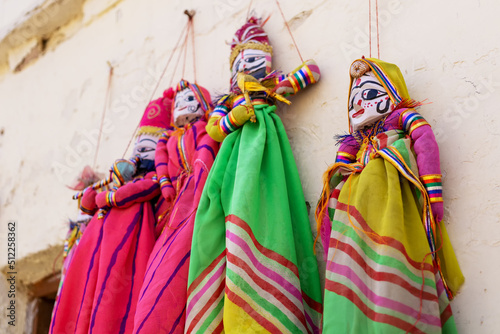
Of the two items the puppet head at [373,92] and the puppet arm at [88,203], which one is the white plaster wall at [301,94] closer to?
the puppet head at [373,92]

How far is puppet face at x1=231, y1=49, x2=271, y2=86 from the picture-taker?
5.22 ft

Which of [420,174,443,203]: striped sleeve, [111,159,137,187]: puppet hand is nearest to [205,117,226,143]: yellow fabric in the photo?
[111,159,137,187]: puppet hand

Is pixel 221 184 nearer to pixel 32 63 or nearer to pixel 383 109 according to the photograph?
pixel 383 109

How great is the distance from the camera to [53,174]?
7.94 feet

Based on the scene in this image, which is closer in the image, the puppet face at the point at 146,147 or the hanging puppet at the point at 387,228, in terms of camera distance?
the hanging puppet at the point at 387,228

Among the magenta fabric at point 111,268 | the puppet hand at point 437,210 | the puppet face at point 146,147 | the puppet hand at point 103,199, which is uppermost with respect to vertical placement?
the puppet face at point 146,147

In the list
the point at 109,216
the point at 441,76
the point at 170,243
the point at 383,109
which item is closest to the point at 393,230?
the point at 383,109

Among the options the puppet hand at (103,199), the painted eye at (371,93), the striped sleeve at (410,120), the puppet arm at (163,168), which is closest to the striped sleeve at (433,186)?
the striped sleeve at (410,120)

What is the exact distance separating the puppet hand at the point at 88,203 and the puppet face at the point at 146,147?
0.21 metres

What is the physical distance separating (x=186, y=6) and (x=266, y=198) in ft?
3.93

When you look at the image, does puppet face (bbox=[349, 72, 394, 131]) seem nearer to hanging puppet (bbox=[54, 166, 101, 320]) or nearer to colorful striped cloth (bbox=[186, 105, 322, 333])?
colorful striped cloth (bbox=[186, 105, 322, 333])

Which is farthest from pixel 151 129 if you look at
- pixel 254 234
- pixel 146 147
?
pixel 254 234

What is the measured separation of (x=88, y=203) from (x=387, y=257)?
103cm

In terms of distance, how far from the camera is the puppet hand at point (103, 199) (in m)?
1.63
